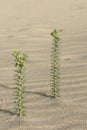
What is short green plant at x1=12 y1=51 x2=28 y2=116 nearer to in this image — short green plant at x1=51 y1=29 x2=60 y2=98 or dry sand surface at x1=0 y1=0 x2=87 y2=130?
dry sand surface at x1=0 y1=0 x2=87 y2=130

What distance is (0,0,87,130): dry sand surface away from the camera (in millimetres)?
3598

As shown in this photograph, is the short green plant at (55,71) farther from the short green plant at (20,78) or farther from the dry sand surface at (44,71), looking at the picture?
the short green plant at (20,78)

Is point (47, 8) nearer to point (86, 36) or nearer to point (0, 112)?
point (86, 36)

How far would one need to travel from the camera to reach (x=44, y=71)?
18.1 ft

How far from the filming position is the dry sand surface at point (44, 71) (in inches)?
142

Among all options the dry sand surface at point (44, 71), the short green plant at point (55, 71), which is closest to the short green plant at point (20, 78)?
the dry sand surface at point (44, 71)

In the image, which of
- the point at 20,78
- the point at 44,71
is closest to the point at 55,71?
the point at 20,78

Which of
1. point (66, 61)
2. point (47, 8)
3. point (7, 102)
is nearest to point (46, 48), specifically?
point (66, 61)

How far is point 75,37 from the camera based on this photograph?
846 cm

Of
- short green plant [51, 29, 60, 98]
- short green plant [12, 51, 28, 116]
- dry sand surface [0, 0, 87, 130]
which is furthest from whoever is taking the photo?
short green plant [51, 29, 60, 98]

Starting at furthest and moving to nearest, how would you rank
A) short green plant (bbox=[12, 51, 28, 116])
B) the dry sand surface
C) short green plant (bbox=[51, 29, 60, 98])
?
short green plant (bbox=[51, 29, 60, 98]) → the dry sand surface → short green plant (bbox=[12, 51, 28, 116])

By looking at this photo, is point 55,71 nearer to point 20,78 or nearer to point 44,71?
point 20,78

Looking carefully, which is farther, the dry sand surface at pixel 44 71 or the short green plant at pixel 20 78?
the dry sand surface at pixel 44 71

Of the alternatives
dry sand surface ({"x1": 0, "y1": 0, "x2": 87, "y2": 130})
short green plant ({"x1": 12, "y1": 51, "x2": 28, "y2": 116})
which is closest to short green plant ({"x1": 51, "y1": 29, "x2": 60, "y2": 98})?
dry sand surface ({"x1": 0, "y1": 0, "x2": 87, "y2": 130})
